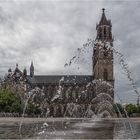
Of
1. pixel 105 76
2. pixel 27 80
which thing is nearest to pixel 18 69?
pixel 27 80

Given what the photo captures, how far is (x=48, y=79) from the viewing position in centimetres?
15012

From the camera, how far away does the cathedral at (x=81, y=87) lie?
12294 cm

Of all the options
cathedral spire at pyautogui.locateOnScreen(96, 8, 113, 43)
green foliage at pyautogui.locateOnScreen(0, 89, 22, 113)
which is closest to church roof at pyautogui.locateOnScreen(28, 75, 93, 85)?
cathedral spire at pyautogui.locateOnScreen(96, 8, 113, 43)

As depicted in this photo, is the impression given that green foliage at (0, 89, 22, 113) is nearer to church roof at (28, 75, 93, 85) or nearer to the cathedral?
the cathedral

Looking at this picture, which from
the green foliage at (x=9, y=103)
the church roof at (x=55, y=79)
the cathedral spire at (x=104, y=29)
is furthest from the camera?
the church roof at (x=55, y=79)

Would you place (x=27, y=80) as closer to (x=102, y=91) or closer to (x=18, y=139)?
(x=102, y=91)

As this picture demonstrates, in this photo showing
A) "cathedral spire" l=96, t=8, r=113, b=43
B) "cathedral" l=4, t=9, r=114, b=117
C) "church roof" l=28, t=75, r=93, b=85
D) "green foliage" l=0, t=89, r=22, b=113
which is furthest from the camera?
"church roof" l=28, t=75, r=93, b=85

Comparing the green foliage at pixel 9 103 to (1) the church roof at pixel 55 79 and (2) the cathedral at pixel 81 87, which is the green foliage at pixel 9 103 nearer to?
(2) the cathedral at pixel 81 87

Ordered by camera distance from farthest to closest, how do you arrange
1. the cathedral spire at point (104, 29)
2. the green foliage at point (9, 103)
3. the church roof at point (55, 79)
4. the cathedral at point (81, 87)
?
the church roof at point (55, 79), the cathedral spire at point (104, 29), the cathedral at point (81, 87), the green foliage at point (9, 103)

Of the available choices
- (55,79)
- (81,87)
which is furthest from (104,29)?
(55,79)

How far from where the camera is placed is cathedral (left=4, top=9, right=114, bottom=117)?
123 meters

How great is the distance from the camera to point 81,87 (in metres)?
145

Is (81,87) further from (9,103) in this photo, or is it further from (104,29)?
(9,103)

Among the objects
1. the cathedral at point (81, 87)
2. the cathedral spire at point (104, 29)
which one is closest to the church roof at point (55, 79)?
the cathedral at point (81, 87)
